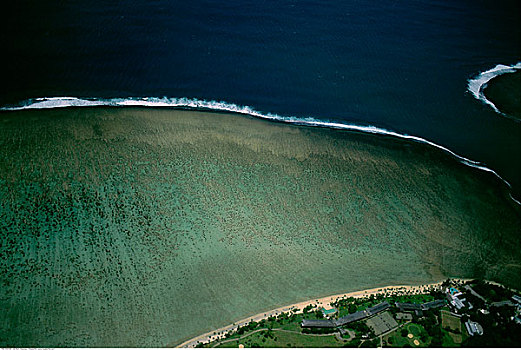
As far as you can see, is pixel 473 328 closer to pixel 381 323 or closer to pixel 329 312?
pixel 381 323

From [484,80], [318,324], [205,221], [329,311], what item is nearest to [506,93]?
[484,80]

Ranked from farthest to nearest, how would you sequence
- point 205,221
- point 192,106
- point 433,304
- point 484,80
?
point 484,80 → point 192,106 → point 205,221 → point 433,304

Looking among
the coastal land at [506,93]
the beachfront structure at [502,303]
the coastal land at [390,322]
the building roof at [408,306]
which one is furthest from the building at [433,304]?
the coastal land at [506,93]

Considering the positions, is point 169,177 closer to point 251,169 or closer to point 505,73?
point 251,169

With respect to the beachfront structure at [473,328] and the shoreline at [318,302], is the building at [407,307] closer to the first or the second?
the shoreline at [318,302]

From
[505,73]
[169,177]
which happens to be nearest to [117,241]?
[169,177]

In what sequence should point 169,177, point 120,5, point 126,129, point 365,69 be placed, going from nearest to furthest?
1. point 169,177
2. point 126,129
3. point 365,69
4. point 120,5
